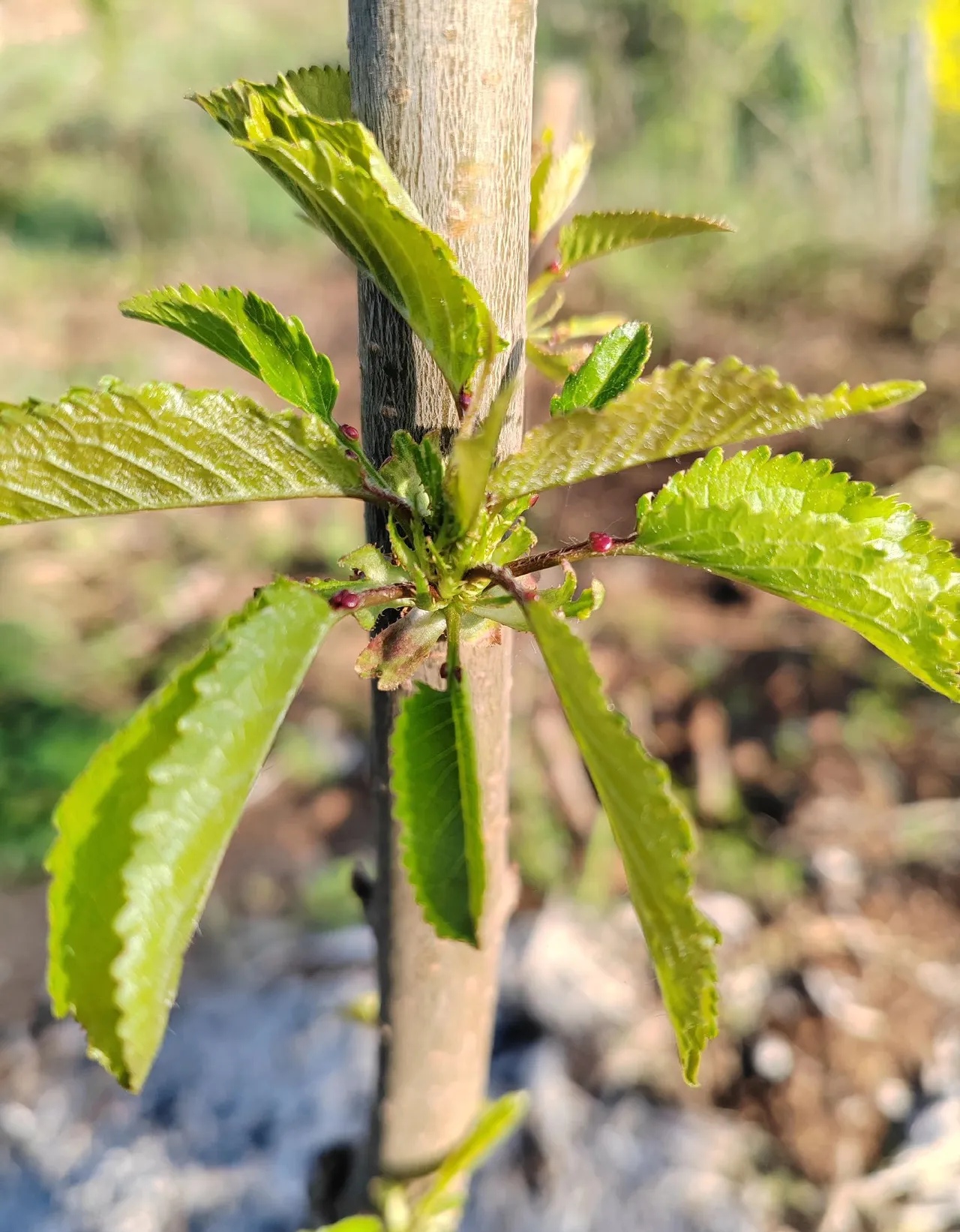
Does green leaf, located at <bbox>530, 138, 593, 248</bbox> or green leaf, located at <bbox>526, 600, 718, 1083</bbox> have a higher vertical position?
green leaf, located at <bbox>530, 138, 593, 248</bbox>

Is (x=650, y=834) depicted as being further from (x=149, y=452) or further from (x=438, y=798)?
(x=149, y=452)

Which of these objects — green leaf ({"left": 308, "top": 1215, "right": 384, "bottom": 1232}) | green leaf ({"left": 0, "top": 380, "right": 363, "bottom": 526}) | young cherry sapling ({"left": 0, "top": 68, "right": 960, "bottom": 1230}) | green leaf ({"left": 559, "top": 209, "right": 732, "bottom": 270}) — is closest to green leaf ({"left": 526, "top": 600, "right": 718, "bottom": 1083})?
young cherry sapling ({"left": 0, "top": 68, "right": 960, "bottom": 1230})

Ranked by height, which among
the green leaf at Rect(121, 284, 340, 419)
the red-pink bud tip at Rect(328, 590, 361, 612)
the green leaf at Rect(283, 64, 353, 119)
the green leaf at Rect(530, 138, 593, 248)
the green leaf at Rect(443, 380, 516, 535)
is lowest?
the red-pink bud tip at Rect(328, 590, 361, 612)

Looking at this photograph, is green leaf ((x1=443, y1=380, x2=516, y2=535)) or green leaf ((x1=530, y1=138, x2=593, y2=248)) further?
green leaf ((x1=530, y1=138, x2=593, y2=248))

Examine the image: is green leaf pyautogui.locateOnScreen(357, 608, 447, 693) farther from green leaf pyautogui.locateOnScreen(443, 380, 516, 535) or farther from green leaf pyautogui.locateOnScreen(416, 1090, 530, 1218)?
green leaf pyautogui.locateOnScreen(416, 1090, 530, 1218)

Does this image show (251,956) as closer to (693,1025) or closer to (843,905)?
(843,905)

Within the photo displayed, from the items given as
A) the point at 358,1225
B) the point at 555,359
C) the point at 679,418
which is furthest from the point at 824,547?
the point at 358,1225

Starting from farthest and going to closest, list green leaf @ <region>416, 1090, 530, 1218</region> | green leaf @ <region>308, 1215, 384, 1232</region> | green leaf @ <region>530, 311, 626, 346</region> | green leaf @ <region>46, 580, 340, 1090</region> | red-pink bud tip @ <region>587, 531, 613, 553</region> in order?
green leaf @ <region>416, 1090, 530, 1218</region>
green leaf @ <region>308, 1215, 384, 1232</region>
green leaf @ <region>530, 311, 626, 346</region>
red-pink bud tip @ <region>587, 531, 613, 553</region>
green leaf @ <region>46, 580, 340, 1090</region>
